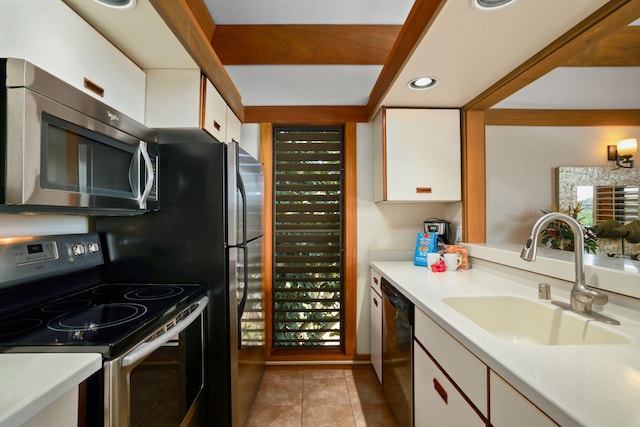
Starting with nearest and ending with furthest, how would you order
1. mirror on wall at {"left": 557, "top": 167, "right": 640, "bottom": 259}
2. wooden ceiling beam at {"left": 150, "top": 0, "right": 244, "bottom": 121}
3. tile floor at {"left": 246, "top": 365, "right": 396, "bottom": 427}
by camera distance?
wooden ceiling beam at {"left": 150, "top": 0, "right": 244, "bottom": 121} < tile floor at {"left": 246, "top": 365, "right": 396, "bottom": 427} < mirror on wall at {"left": 557, "top": 167, "right": 640, "bottom": 259}

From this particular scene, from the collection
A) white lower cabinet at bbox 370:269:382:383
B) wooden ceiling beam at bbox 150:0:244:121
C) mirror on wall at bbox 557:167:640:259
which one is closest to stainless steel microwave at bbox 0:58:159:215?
wooden ceiling beam at bbox 150:0:244:121

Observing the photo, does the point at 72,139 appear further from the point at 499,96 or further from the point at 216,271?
the point at 499,96

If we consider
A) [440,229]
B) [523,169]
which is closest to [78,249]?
[440,229]

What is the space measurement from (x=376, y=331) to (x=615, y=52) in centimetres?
278

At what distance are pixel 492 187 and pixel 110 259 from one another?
2.80 meters

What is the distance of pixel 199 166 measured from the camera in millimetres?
1670

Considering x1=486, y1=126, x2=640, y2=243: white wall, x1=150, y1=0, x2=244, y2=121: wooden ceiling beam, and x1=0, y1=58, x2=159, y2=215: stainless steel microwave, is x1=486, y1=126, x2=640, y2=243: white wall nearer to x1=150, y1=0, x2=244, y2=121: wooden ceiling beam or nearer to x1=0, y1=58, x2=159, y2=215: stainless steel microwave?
x1=150, y1=0, x2=244, y2=121: wooden ceiling beam

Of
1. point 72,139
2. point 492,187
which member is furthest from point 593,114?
point 72,139

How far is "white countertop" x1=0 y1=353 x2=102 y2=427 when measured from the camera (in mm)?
610

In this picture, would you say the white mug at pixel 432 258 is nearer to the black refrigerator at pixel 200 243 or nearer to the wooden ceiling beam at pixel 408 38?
the wooden ceiling beam at pixel 408 38

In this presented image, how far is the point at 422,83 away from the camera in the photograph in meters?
1.92

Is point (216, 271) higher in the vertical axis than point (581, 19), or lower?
lower

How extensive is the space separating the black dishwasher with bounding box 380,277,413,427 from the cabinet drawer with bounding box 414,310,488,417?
178 mm

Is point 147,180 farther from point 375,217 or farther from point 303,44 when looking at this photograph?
point 375,217
